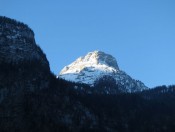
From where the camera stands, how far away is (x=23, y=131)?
19938cm

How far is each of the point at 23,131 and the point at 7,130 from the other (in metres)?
7.87

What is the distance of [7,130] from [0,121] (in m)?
7.04

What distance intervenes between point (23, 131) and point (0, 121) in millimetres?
10366

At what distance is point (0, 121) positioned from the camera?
199m

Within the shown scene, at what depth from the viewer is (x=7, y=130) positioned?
194 metres
